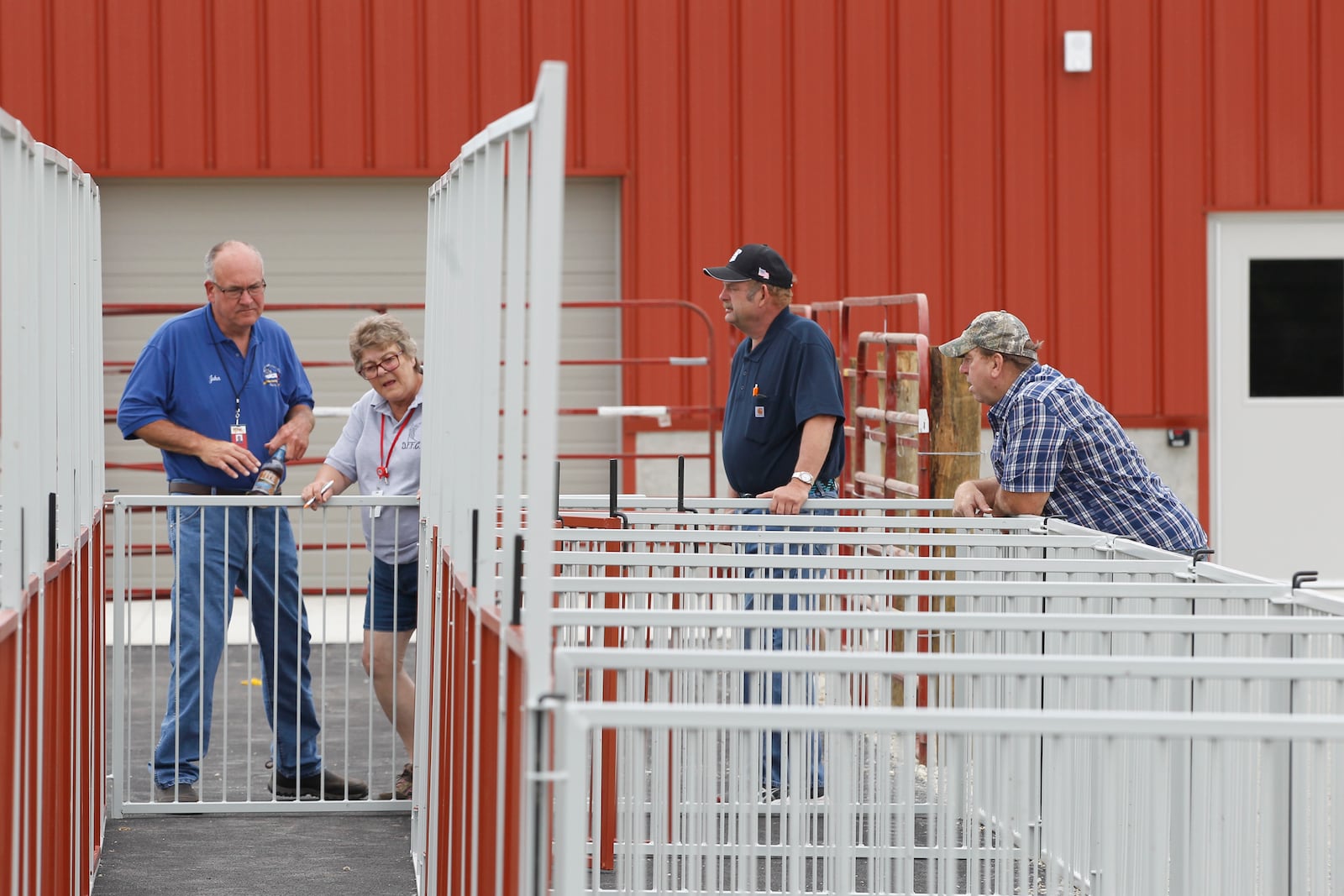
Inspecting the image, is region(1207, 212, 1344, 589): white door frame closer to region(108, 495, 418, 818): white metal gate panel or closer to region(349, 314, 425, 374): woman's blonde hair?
region(108, 495, 418, 818): white metal gate panel

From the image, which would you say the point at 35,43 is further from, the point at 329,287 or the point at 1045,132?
the point at 1045,132

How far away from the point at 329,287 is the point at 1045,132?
16.3 ft

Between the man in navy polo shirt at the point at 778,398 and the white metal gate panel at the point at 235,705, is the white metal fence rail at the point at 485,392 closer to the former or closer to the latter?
the white metal gate panel at the point at 235,705

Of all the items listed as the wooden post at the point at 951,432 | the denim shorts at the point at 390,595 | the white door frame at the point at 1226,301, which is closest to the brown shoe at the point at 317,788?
the denim shorts at the point at 390,595

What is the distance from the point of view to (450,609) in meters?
4.59

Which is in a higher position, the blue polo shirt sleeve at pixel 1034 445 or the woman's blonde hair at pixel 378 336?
the woman's blonde hair at pixel 378 336

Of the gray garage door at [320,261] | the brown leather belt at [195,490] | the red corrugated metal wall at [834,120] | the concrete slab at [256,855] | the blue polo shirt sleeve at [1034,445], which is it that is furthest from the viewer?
the gray garage door at [320,261]

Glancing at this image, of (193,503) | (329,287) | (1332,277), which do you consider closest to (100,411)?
(193,503)

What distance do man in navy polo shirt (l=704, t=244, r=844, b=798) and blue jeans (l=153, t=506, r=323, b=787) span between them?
5.59ft

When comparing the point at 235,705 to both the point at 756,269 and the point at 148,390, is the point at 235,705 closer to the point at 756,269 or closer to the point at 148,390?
the point at 148,390

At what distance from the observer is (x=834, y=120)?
1267cm

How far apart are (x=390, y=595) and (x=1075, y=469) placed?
2425 mm

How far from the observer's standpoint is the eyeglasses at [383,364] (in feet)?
21.4

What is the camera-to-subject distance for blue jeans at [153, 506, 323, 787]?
21.2 ft
